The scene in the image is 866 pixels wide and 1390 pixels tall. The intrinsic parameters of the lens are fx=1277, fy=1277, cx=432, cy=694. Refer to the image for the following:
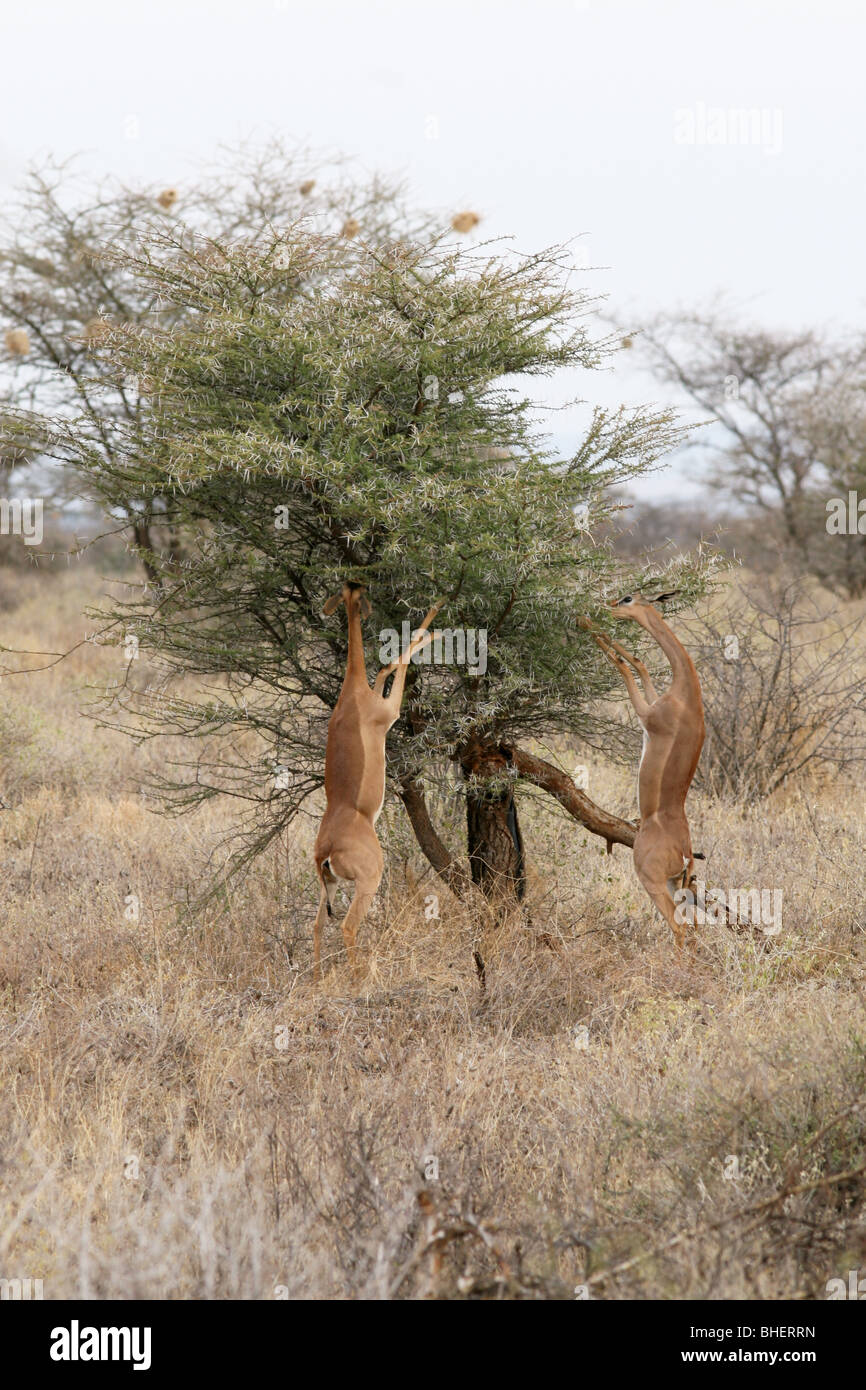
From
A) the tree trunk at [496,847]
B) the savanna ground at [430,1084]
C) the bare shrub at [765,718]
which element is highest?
the bare shrub at [765,718]

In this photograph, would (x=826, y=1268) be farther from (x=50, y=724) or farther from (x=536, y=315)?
(x=50, y=724)

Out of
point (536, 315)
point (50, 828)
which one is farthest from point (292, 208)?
point (536, 315)

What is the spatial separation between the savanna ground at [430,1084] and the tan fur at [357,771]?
0.62 m

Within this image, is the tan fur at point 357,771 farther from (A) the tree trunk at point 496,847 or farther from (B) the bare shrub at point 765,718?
(B) the bare shrub at point 765,718

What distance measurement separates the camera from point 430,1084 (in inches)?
191

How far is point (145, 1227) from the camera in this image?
3.73 metres

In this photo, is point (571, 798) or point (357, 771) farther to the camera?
point (571, 798)

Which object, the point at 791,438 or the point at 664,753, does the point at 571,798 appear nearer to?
the point at 664,753

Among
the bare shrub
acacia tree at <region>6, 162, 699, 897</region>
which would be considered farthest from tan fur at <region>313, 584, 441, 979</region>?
the bare shrub

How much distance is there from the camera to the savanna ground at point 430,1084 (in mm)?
3504

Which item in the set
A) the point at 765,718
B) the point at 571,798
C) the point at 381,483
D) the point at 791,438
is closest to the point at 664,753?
the point at 571,798

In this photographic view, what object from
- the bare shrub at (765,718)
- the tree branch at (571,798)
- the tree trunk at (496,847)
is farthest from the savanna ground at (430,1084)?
the bare shrub at (765,718)

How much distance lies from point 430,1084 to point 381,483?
2.58 metres
